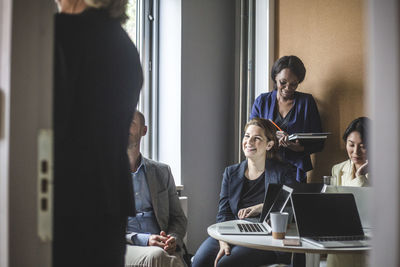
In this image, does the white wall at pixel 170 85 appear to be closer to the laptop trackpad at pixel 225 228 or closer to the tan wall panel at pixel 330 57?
the tan wall panel at pixel 330 57

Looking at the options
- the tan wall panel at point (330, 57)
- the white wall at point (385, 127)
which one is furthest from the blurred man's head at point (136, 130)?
the white wall at point (385, 127)

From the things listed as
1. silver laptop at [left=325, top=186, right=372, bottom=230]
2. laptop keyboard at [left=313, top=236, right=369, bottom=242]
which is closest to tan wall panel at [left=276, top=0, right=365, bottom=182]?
silver laptop at [left=325, top=186, right=372, bottom=230]

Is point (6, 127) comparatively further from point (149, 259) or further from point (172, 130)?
point (172, 130)

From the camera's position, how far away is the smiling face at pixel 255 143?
2881 mm

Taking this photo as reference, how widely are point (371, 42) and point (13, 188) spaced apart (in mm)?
567

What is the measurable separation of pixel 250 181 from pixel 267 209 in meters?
0.70

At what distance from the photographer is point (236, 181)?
9.36ft

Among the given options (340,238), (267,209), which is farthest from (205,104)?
(340,238)

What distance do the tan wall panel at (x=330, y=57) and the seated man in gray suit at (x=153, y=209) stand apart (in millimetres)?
1500

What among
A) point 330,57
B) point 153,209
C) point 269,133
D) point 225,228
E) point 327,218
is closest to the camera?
point 327,218

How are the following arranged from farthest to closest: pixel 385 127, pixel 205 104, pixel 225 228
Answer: pixel 205 104
pixel 225 228
pixel 385 127

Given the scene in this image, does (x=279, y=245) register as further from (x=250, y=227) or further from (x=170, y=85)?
(x=170, y=85)

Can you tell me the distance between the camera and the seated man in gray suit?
7.65ft

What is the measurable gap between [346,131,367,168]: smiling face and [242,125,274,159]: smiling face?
0.52m
